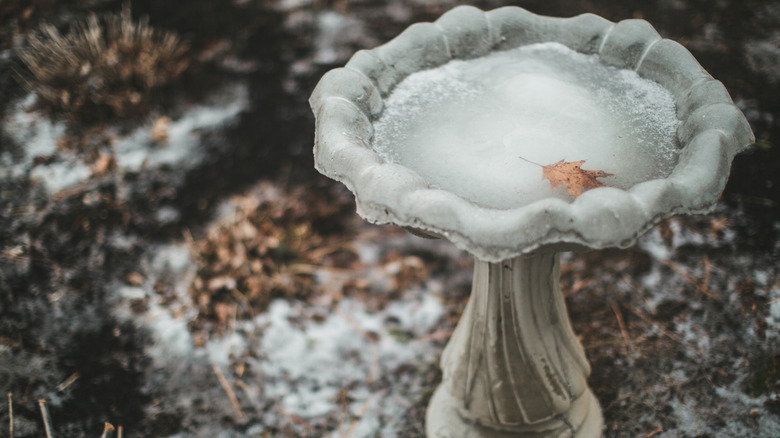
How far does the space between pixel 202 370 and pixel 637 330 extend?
1.73m

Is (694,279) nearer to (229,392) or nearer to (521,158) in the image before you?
(521,158)

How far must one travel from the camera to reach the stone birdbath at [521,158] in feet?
3.51

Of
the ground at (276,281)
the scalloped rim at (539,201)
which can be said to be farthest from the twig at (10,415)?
the scalloped rim at (539,201)

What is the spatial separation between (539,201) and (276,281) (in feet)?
5.73

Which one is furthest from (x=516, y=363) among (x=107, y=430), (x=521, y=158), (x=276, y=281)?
(x=107, y=430)

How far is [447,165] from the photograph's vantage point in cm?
135

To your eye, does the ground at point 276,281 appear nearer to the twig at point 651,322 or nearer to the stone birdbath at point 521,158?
the twig at point 651,322

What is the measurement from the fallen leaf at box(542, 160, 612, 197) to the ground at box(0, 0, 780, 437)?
115 centimetres

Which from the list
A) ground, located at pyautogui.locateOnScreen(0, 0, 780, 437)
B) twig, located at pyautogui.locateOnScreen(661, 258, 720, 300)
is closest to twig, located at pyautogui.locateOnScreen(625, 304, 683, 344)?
ground, located at pyautogui.locateOnScreen(0, 0, 780, 437)

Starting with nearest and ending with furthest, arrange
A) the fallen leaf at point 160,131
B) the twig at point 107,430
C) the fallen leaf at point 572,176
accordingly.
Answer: the fallen leaf at point 572,176, the twig at point 107,430, the fallen leaf at point 160,131

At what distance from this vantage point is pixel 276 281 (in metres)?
2.58

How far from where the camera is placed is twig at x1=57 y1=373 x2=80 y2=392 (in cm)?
226

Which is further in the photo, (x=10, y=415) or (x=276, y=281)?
(x=276, y=281)

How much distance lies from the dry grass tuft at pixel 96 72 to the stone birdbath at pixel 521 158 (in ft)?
8.32
